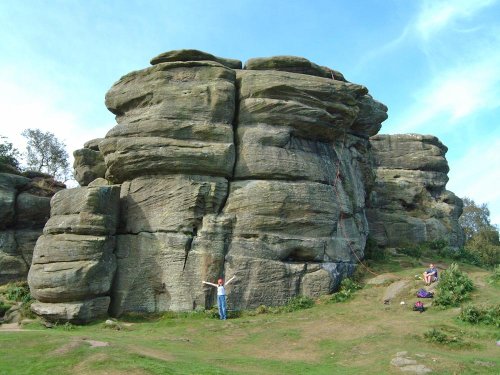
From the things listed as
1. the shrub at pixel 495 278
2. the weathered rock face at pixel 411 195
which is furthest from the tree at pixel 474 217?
the shrub at pixel 495 278

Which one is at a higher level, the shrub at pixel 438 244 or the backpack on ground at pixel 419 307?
the shrub at pixel 438 244

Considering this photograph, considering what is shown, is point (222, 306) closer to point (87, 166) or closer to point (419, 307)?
point (419, 307)

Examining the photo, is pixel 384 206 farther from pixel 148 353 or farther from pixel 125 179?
pixel 148 353

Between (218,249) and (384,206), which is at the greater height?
(384,206)

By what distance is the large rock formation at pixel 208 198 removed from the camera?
953 inches

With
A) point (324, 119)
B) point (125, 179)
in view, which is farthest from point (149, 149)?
point (324, 119)

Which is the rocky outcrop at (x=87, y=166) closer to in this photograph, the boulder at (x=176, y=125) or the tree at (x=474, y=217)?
the boulder at (x=176, y=125)

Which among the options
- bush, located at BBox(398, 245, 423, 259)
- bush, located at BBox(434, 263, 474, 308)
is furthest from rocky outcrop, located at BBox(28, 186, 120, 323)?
bush, located at BBox(398, 245, 423, 259)

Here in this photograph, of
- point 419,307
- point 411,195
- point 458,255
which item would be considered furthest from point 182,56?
point 458,255

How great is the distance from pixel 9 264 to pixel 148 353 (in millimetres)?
20555

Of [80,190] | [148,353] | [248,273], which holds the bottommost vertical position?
[148,353]

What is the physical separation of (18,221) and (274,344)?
75.6ft

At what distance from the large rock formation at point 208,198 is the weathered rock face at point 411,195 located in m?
11.5

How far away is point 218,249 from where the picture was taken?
82.0 ft
